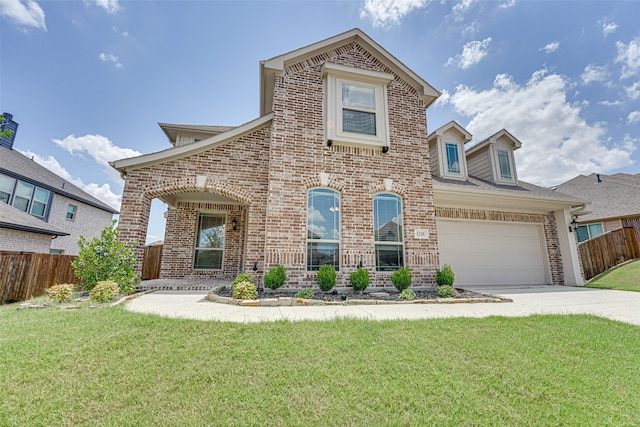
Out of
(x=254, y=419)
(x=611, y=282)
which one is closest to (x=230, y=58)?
(x=254, y=419)

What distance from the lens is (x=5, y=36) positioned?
23.0 ft

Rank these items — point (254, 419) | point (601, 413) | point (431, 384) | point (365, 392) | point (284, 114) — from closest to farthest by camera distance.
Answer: point (254, 419) < point (601, 413) < point (365, 392) < point (431, 384) < point (284, 114)

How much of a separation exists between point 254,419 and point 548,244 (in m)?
12.2

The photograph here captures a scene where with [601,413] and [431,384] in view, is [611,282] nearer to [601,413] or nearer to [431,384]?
[601,413]

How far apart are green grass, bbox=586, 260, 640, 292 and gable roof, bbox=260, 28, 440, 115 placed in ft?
28.5

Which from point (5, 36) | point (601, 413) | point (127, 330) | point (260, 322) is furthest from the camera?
point (5, 36)

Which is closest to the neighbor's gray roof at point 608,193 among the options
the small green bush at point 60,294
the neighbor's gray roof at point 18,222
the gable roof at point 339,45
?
the gable roof at point 339,45

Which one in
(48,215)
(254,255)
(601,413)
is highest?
(48,215)

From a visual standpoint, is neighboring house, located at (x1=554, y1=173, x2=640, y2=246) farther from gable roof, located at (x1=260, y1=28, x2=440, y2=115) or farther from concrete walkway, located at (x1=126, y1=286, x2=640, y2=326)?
gable roof, located at (x1=260, y1=28, x2=440, y2=115)

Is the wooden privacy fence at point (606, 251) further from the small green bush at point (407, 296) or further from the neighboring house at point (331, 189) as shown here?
the small green bush at point (407, 296)

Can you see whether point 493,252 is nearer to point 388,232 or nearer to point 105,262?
point 388,232

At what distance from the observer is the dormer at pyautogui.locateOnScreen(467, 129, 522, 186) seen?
427 inches

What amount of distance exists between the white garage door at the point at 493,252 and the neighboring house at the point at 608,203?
27.4 ft


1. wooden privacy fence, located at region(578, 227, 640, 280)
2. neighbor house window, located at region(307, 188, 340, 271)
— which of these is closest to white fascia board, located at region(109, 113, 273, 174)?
neighbor house window, located at region(307, 188, 340, 271)
